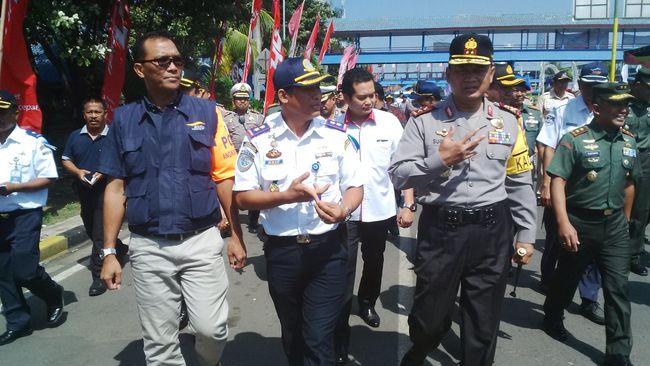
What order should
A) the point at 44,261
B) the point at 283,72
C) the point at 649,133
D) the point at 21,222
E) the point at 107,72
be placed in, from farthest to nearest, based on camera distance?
the point at 107,72 → the point at 44,261 → the point at 649,133 → the point at 21,222 → the point at 283,72

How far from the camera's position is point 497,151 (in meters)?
2.89

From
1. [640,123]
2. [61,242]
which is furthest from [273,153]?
[61,242]

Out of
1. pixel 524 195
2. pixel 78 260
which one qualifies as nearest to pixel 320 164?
pixel 524 195

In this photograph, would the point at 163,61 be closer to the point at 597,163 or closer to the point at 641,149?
the point at 597,163

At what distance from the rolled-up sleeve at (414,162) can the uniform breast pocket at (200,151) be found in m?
1.01

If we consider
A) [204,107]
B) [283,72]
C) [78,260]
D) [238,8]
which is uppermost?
[238,8]

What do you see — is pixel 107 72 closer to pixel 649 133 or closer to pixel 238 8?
pixel 238 8

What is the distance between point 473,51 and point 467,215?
2.82 feet

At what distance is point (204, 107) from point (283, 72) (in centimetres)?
55

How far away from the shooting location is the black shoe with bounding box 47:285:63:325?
4.50 m

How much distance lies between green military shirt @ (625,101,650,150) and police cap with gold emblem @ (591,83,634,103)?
1.58m

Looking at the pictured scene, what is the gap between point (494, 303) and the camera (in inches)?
115

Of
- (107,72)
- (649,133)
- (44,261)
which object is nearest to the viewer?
(649,133)

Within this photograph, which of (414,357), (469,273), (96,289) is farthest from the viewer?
(96,289)
